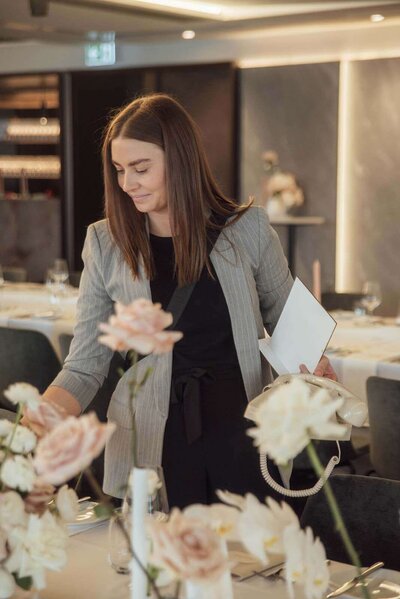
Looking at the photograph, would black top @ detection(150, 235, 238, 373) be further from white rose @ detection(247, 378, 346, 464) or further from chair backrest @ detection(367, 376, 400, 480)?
white rose @ detection(247, 378, 346, 464)

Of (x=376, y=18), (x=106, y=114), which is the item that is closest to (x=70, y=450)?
(x=376, y=18)

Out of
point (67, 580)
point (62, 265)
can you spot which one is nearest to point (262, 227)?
point (67, 580)

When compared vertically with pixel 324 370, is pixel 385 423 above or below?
below

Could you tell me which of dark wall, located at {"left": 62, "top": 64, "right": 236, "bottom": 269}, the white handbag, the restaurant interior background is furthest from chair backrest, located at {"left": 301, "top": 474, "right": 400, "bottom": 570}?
dark wall, located at {"left": 62, "top": 64, "right": 236, "bottom": 269}

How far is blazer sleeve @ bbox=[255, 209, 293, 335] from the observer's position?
229cm

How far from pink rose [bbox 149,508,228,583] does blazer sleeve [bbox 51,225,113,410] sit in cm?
123

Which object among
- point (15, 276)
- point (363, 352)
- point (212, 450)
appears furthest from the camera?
point (15, 276)

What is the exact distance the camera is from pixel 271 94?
879cm

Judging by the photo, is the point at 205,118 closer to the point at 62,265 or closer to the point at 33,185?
the point at 33,185

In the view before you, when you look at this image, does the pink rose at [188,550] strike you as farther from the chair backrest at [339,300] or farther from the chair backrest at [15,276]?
the chair backrest at [15,276]

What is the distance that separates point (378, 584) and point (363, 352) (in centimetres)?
232

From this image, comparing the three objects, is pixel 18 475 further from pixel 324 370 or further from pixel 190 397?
pixel 324 370

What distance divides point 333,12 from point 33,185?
5211mm

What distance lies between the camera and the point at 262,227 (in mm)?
2285
